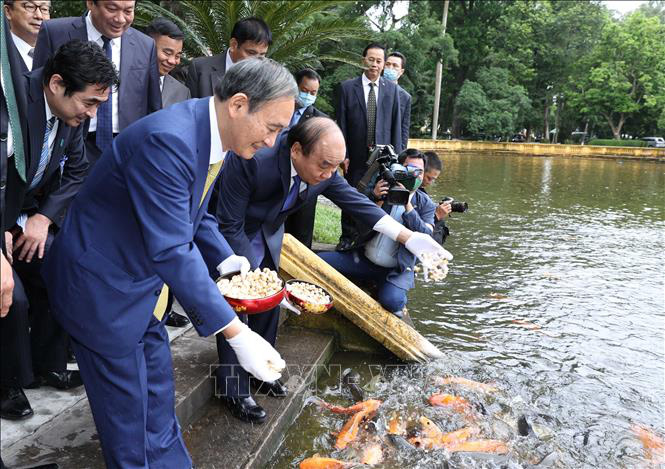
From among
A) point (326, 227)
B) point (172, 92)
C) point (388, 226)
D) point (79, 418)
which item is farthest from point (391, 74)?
point (79, 418)

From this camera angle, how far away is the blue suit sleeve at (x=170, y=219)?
167 centimetres

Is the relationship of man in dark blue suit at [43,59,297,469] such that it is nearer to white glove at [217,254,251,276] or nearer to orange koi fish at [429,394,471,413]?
white glove at [217,254,251,276]

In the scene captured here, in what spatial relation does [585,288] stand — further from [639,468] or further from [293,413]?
[293,413]

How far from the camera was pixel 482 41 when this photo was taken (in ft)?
121

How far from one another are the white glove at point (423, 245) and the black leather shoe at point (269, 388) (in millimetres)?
1165

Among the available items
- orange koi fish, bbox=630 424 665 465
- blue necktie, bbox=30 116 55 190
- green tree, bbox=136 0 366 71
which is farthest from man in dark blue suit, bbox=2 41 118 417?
green tree, bbox=136 0 366 71

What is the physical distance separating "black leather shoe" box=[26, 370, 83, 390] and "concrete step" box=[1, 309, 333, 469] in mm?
32

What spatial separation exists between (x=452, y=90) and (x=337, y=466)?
37769 mm

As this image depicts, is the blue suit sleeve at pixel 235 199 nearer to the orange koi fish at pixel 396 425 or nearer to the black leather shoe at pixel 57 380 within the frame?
the black leather shoe at pixel 57 380

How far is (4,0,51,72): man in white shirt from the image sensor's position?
9.38 ft

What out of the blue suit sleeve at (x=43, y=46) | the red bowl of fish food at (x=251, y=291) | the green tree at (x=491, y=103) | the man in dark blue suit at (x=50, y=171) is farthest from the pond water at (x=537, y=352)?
the green tree at (x=491, y=103)

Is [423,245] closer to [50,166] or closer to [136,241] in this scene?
[136,241]

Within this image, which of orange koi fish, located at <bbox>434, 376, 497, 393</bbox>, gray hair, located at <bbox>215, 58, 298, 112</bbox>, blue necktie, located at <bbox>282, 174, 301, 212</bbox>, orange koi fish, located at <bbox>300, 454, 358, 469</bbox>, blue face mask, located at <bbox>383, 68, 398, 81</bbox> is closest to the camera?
gray hair, located at <bbox>215, 58, 298, 112</bbox>

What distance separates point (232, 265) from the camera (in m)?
2.45
